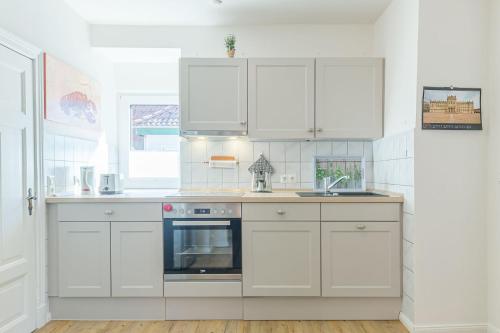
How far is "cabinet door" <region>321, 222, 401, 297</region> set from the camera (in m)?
2.38

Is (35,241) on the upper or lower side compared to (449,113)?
lower

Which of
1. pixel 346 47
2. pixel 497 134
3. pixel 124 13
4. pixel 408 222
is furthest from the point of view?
pixel 346 47

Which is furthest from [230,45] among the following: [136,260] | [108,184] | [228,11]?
[136,260]

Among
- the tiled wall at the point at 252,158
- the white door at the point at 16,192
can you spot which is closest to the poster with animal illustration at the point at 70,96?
the white door at the point at 16,192

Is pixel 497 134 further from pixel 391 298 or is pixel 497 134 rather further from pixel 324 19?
pixel 324 19

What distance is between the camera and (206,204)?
241 centimetres

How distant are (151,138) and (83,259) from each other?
1378 mm

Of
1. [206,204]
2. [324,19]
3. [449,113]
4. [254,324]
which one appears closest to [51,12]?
[206,204]

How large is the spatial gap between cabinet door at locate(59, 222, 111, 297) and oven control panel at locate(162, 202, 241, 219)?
469 millimetres

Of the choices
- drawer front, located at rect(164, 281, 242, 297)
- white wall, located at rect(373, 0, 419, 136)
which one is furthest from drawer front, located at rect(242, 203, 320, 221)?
white wall, located at rect(373, 0, 419, 136)

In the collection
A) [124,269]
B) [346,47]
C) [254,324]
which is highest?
[346,47]

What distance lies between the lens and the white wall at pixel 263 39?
2.96 m

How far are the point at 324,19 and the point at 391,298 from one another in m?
2.30

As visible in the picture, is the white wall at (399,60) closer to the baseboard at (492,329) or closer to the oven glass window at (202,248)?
the baseboard at (492,329)
